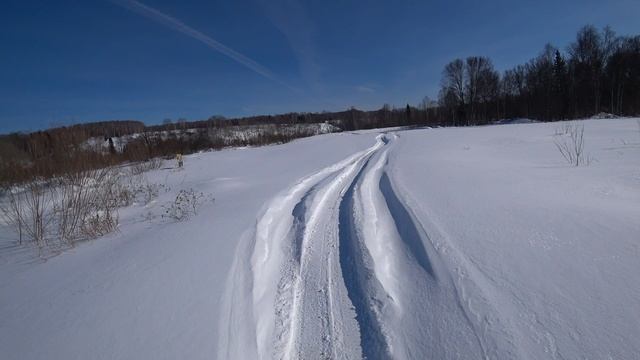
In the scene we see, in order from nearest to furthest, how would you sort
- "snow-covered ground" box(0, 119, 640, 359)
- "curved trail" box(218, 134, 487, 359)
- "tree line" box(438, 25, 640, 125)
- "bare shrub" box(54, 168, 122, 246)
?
"snow-covered ground" box(0, 119, 640, 359)
"curved trail" box(218, 134, 487, 359)
"bare shrub" box(54, 168, 122, 246)
"tree line" box(438, 25, 640, 125)

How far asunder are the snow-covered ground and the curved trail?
1 cm

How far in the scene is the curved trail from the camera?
197 cm

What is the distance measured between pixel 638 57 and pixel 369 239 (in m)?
57.1

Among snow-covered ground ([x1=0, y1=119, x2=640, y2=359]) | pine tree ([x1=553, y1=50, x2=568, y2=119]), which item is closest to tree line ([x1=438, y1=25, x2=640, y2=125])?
pine tree ([x1=553, y1=50, x2=568, y2=119])

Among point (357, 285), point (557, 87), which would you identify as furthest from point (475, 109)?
point (357, 285)

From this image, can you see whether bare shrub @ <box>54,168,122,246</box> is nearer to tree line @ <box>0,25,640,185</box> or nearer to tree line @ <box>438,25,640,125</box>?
tree line @ <box>0,25,640,185</box>

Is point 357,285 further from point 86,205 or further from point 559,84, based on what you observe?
point 559,84

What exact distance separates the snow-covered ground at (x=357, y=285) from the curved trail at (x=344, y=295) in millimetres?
12

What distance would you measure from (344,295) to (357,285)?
181 mm

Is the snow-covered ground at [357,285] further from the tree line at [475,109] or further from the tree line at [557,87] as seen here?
the tree line at [557,87]

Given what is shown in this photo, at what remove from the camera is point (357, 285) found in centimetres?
272

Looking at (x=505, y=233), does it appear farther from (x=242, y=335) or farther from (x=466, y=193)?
(x=242, y=335)

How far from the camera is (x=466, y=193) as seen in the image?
16.0ft

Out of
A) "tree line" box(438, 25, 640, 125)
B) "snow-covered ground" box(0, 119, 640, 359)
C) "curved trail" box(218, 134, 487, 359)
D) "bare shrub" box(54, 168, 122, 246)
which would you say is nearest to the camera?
"snow-covered ground" box(0, 119, 640, 359)
